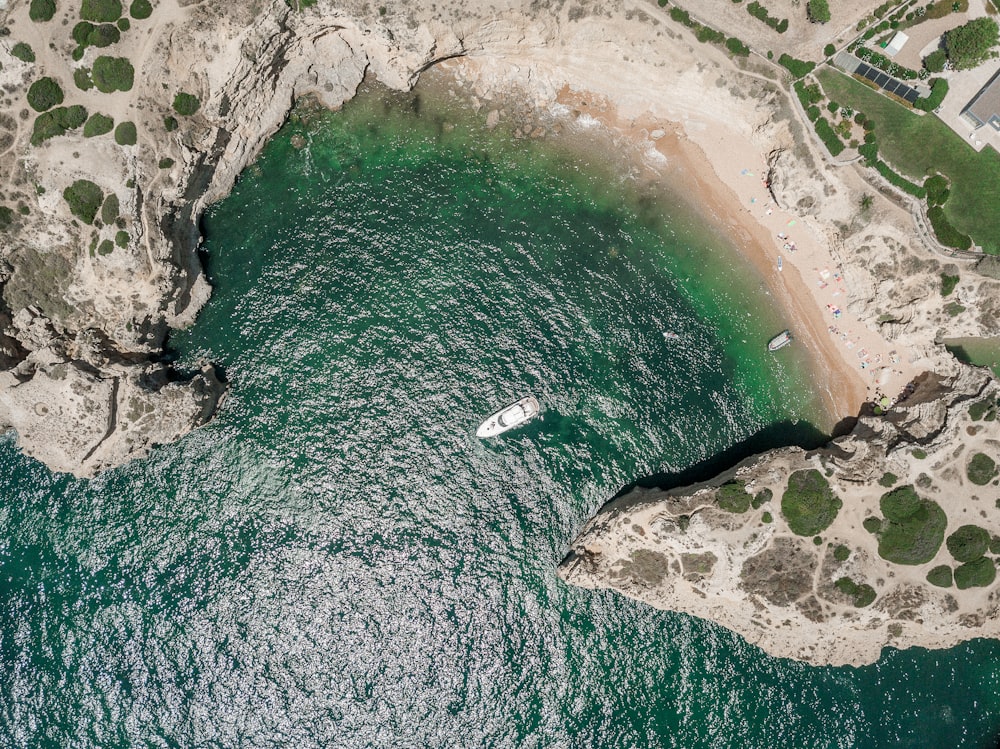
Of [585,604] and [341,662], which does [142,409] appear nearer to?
[341,662]

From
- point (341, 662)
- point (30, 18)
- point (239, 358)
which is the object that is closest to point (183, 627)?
point (341, 662)

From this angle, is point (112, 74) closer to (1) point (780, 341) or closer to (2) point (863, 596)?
(1) point (780, 341)

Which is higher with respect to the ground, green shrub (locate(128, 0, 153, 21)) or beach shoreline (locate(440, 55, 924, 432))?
beach shoreline (locate(440, 55, 924, 432))

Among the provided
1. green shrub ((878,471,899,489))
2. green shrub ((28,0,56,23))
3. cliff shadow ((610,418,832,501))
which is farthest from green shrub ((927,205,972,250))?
green shrub ((28,0,56,23))

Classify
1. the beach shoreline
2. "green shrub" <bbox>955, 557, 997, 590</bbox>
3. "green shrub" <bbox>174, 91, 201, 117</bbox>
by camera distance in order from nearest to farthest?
"green shrub" <bbox>174, 91, 201, 117</bbox> < "green shrub" <bbox>955, 557, 997, 590</bbox> < the beach shoreline

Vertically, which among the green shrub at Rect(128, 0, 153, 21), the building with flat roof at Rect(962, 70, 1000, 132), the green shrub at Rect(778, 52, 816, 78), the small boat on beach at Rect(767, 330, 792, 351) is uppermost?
the building with flat roof at Rect(962, 70, 1000, 132)

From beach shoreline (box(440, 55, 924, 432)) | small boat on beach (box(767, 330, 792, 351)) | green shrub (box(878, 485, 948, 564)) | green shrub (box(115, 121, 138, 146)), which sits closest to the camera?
green shrub (box(115, 121, 138, 146))

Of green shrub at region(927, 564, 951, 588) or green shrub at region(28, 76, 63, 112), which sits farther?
green shrub at region(927, 564, 951, 588)

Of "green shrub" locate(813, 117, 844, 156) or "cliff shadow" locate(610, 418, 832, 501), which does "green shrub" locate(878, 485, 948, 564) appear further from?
"green shrub" locate(813, 117, 844, 156)
